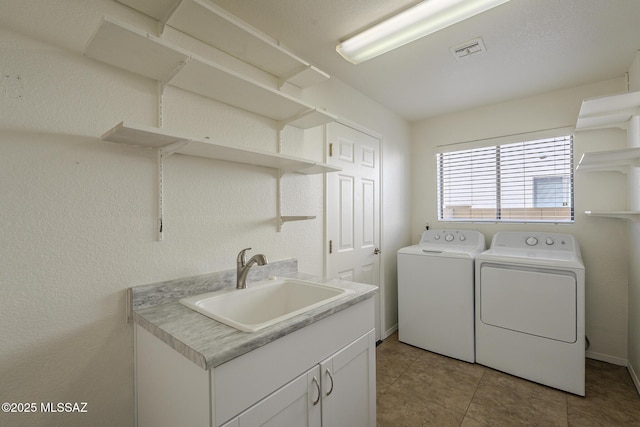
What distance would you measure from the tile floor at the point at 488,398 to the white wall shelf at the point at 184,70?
2.01 metres

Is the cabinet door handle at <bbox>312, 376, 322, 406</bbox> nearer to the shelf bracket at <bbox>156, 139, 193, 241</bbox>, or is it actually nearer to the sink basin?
the sink basin

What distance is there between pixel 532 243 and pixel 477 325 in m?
0.92

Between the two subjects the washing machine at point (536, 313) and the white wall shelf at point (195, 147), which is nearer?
the white wall shelf at point (195, 147)

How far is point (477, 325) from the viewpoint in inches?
96.0

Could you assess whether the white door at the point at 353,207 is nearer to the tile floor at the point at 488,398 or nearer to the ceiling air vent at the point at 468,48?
the tile floor at the point at 488,398

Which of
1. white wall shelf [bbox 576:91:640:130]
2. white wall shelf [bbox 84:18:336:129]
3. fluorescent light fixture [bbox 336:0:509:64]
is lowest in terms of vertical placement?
white wall shelf [bbox 84:18:336:129]

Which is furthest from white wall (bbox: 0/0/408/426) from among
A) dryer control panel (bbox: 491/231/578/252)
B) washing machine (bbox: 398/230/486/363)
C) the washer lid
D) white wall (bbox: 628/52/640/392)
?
white wall (bbox: 628/52/640/392)

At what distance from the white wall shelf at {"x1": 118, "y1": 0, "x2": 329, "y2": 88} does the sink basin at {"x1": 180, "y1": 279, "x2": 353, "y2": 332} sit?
4.23ft

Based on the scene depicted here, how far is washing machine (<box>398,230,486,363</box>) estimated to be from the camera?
8.12ft

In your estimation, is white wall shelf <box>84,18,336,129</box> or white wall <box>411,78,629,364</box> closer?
white wall shelf <box>84,18,336,129</box>

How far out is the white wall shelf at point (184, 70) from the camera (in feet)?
3.42

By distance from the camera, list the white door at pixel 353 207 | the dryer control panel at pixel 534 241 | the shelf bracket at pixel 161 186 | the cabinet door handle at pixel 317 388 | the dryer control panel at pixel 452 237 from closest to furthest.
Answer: the cabinet door handle at pixel 317 388
the shelf bracket at pixel 161 186
the white door at pixel 353 207
the dryer control panel at pixel 534 241
the dryer control panel at pixel 452 237

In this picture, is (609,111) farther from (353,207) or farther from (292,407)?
(292,407)

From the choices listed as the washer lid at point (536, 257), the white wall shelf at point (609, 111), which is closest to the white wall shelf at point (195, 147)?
the washer lid at point (536, 257)
